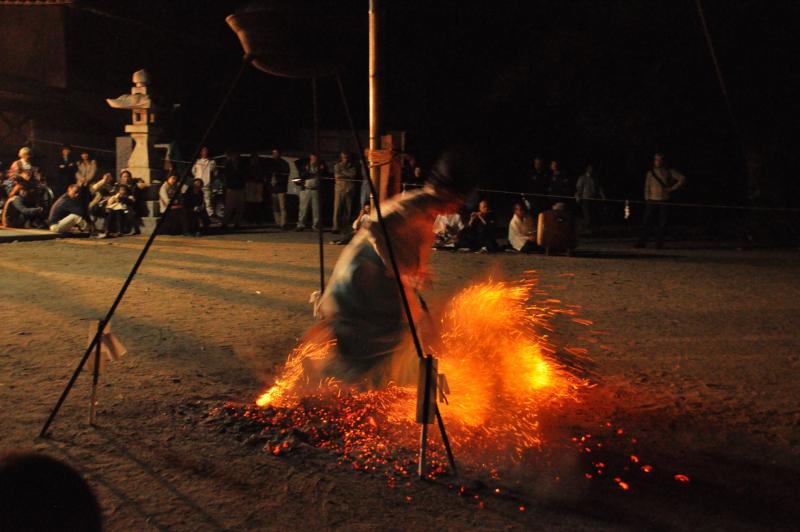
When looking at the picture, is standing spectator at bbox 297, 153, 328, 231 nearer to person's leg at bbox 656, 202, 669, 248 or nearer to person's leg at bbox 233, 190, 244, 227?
person's leg at bbox 233, 190, 244, 227

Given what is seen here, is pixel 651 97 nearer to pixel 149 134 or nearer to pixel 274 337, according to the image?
pixel 149 134

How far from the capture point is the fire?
4.16 meters

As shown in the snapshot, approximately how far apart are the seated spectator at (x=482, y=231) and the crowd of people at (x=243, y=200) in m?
0.02

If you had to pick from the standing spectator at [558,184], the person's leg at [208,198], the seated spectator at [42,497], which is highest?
the standing spectator at [558,184]

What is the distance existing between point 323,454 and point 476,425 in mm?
1024

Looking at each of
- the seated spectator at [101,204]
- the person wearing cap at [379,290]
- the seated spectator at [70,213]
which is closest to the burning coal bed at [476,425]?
the person wearing cap at [379,290]

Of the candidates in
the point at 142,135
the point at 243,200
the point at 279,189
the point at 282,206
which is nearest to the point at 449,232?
the point at 282,206

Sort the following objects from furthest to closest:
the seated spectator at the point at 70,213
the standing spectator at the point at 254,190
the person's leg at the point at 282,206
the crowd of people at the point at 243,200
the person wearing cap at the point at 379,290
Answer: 1. the standing spectator at the point at 254,190
2. the person's leg at the point at 282,206
3. the seated spectator at the point at 70,213
4. the crowd of people at the point at 243,200
5. the person wearing cap at the point at 379,290

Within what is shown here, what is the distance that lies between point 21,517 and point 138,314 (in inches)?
219

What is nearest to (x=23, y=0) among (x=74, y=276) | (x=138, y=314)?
(x=74, y=276)

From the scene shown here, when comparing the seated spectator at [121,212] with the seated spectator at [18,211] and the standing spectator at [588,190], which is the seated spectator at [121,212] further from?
the standing spectator at [588,190]

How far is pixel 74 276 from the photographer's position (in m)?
9.69

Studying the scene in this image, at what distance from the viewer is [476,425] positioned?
435cm

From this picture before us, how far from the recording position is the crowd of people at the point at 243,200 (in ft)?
45.4
